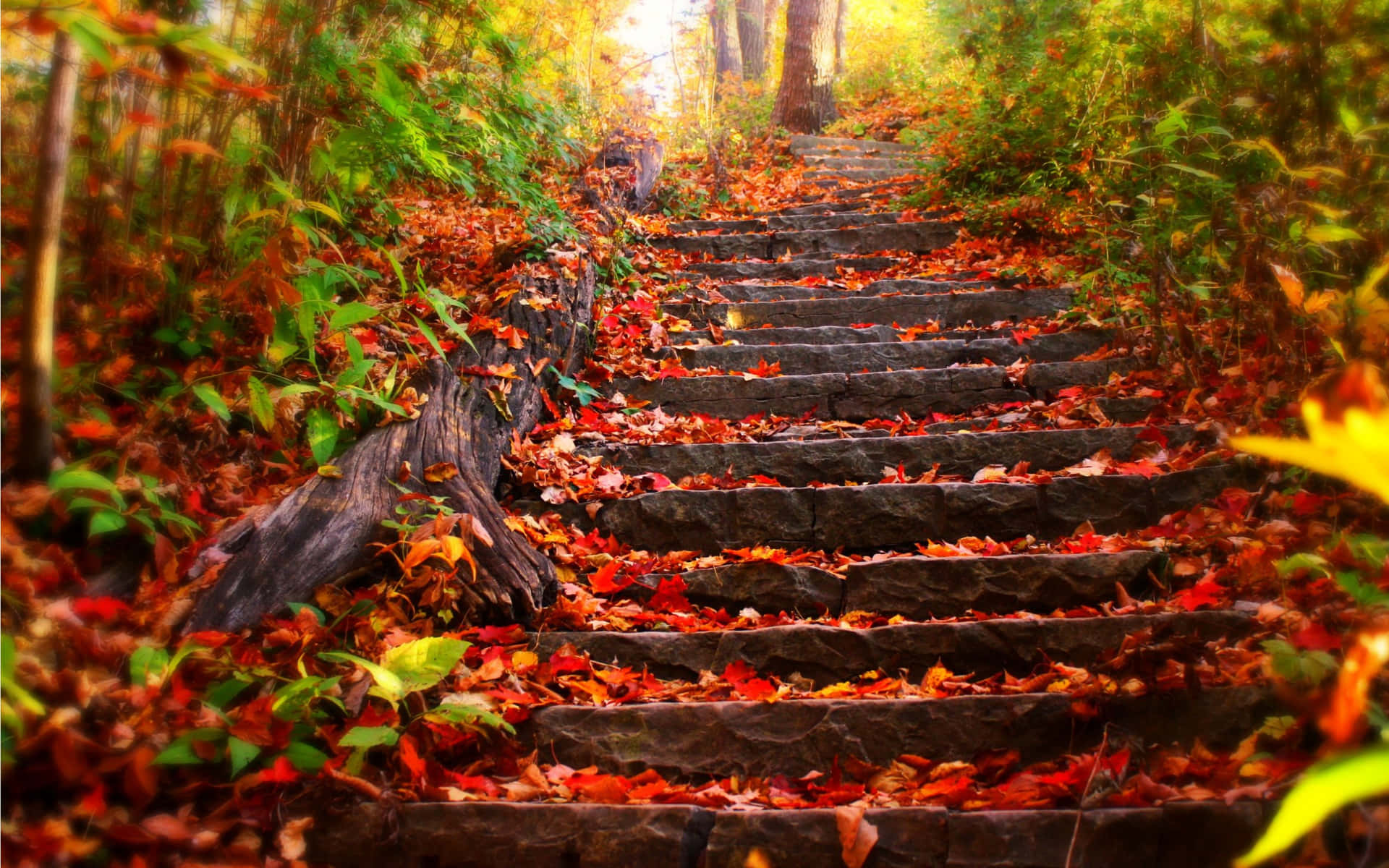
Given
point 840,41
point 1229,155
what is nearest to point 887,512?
point 1229,155

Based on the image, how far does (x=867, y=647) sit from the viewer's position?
236 cm

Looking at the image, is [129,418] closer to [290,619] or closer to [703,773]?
[290,619]

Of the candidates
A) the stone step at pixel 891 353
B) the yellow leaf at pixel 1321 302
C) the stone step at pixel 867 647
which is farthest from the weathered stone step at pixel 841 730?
the stone step at pixel 891 353

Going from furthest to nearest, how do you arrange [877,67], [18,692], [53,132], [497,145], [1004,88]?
[877,67]
[1004,88]
[497,145]
[53,132]
[18,692]

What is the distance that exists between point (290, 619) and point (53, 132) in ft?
3.94

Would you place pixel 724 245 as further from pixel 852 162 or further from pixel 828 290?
pixel 852 162

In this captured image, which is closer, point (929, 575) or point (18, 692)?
point (18, 692)

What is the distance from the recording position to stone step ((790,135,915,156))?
975 centimetres

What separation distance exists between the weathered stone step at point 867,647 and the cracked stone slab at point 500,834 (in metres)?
0.67

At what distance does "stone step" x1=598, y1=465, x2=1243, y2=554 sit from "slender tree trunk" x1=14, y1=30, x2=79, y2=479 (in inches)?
67.7

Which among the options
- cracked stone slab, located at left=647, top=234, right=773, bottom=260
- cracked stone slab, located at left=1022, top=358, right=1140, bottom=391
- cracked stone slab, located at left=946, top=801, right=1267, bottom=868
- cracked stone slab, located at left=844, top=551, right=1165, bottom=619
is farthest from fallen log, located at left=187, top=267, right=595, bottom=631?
cracked stone slab, located at left=647, top=234, right=773, bottom=260

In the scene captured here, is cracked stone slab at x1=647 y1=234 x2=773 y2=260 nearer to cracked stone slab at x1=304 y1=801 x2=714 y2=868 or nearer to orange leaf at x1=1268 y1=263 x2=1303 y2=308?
orange leaf at x1=1268 y1=263 x2=1303 y2=308

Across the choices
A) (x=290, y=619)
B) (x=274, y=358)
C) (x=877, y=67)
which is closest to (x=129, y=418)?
(x=274, y=358)

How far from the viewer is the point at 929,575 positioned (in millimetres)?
2625
